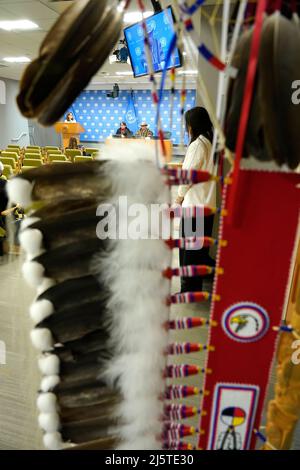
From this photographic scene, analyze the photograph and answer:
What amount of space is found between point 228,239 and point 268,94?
23cm

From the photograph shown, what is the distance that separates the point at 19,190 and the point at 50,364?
0.31 metres

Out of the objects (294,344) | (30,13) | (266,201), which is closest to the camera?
(266,201)

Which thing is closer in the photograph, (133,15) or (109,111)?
(133,15)

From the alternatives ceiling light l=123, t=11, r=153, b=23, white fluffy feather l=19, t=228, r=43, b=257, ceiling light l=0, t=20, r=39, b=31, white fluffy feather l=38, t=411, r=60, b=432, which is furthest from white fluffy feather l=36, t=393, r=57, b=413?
ceiling light l=0, t=20, r=39, b=31

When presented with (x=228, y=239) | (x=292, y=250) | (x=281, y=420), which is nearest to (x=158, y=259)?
(x=228, y=239)

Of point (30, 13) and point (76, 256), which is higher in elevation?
point (30, 13)

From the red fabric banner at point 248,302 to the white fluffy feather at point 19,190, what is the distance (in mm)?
323

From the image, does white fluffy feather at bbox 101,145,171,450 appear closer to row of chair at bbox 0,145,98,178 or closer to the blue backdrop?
row of chair at bbox 0,145,98,178

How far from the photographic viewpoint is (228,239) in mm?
540

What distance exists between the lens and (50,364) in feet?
1.88

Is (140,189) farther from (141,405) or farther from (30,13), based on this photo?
(30,13)

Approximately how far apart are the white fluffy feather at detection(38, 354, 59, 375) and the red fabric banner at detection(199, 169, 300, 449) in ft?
0.94

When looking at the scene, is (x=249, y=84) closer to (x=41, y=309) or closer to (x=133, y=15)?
(x=41, y=309)

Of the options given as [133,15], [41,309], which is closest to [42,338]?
[41,309]
